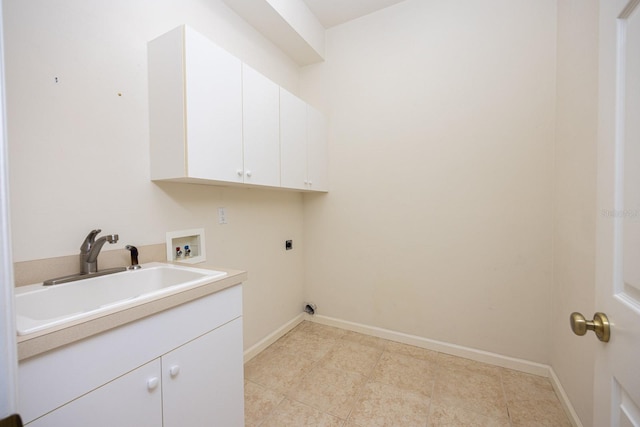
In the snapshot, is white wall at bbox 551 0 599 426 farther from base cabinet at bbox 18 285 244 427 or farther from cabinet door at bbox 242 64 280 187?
cabinet door at bbox 242 64 280 187

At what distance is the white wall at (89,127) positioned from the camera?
3.23ft

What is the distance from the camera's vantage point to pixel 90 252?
1.09m

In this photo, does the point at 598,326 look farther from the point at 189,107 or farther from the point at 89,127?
the point at 89,127

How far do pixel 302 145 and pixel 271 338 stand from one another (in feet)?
5.45

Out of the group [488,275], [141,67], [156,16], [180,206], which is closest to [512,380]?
[488,275]

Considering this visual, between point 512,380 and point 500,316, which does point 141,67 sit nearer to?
point 500,316

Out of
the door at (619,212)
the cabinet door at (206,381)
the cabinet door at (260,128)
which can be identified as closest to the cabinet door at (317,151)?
the cabinet door at (260,128)

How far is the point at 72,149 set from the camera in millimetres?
1107

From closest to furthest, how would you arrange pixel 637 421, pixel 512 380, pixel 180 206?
pixel 637 421, pixel 180 206, pixel 512 380

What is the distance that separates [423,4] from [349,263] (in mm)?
2261

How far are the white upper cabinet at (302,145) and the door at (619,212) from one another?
161 cm

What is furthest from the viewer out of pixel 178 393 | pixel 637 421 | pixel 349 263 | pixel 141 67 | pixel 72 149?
pixel 349 263

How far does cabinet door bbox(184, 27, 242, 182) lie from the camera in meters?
1.25

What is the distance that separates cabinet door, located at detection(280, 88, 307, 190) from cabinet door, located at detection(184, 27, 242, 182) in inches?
17.3
